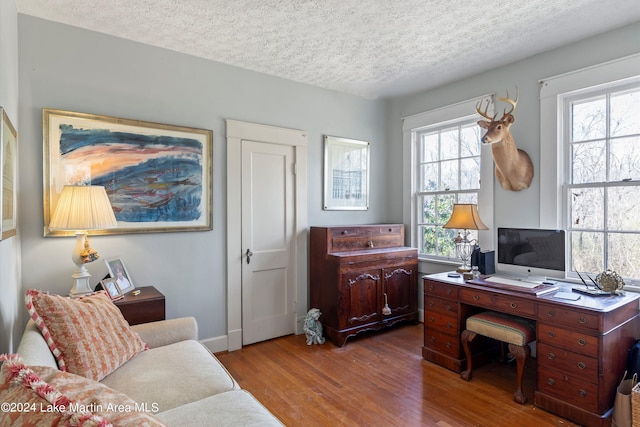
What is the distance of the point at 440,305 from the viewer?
2.90 meters

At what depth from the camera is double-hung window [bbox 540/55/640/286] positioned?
2.54 metres

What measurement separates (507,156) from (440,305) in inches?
55.8

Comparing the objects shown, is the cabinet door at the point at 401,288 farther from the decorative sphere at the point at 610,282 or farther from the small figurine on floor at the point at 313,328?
the decorative sphere at the point at 610,282

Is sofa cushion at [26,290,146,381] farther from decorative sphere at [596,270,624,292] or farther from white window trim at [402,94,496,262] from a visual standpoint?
white window trim at [402,94,496,262]

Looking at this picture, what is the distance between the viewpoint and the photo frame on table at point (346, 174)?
154 inches

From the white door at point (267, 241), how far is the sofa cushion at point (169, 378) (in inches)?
56.9

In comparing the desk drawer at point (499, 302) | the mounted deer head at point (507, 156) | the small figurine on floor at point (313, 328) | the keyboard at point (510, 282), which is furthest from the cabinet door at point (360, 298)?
the mounted deer head at point (507, 156)

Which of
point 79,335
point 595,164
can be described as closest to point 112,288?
point 79,335

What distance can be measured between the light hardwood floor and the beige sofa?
729mm

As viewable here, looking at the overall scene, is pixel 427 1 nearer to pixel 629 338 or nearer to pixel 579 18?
pixel 579 18

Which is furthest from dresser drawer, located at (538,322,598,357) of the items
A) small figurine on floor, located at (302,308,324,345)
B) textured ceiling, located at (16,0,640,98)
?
textured ceiling, located at (16,0,640,98)

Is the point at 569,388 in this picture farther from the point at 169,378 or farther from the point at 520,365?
the point at 169,378

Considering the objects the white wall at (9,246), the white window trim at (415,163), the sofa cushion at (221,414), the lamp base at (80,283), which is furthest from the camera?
the white window trim at (415,163)

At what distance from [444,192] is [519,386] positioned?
2.05m
